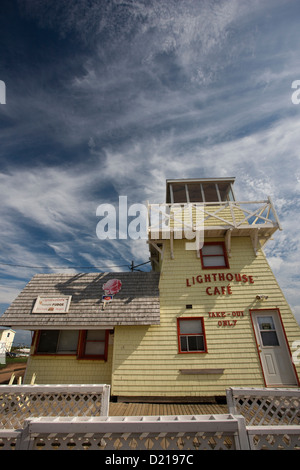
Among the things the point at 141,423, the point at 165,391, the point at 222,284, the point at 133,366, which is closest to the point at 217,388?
the point at 165,391

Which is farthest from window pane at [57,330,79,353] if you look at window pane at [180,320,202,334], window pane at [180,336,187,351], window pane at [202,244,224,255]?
window pane at [202,244,224,255]

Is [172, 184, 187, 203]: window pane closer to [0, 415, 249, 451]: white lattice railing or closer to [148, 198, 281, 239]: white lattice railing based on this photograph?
[148, 198, 281, 239]: white lattice railing

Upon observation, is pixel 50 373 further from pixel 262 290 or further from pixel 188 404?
pixel 262 290

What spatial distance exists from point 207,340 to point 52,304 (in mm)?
7153

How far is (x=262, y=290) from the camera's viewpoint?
10.1 meters

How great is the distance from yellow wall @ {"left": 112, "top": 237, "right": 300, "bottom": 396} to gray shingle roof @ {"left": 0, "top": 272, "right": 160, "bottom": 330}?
0.61 meters

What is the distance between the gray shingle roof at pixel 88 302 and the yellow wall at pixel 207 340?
0.61 metres

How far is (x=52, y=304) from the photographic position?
10125mm

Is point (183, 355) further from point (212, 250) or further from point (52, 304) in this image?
point (52, 304)

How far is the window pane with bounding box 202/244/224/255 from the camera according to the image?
11.2 m

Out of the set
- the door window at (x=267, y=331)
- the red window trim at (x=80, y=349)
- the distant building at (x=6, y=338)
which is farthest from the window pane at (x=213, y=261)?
the distant building at (x=6, y=338)

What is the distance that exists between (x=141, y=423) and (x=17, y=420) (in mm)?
4786

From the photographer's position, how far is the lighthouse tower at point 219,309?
8.77m

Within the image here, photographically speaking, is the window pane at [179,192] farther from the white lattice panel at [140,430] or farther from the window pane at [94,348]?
the white lattice panel at [140,430]
